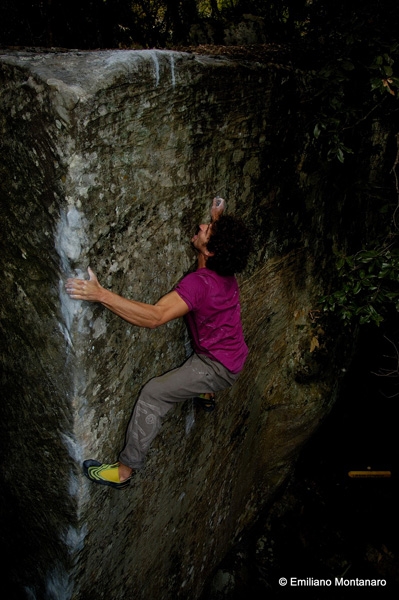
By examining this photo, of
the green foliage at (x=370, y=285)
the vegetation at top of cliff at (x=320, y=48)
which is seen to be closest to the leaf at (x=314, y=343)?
the vegetation at top of cliff at (x=320, y=48)

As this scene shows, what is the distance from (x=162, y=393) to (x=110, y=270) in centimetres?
100

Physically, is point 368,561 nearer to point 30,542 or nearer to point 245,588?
point 245,588

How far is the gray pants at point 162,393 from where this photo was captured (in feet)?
9.80

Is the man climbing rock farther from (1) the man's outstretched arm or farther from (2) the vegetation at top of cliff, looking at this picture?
(2) the vegetation at top of cliff

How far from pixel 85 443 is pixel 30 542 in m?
1.23

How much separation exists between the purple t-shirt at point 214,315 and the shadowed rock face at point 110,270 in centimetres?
26

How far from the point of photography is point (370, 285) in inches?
154

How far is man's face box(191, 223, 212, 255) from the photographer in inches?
118

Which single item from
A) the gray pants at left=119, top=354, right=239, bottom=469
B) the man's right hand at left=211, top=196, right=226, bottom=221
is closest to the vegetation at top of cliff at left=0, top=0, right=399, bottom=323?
the man's right hand at left=211, top=196, right=226, bottom=221

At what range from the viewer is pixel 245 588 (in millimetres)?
5965

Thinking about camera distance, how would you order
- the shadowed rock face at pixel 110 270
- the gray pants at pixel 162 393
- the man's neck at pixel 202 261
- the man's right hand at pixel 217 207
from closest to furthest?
the shadowed rock face at pixel 110 270, the gray pants at pixel 162 393, the man's neck at pixel 202 261, the man's right hand at pixel 217 207

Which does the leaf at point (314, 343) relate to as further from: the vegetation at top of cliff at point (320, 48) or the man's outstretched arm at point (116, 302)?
the man's outstretched arm at point (116, 302)

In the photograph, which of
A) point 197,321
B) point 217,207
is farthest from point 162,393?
point 217,207

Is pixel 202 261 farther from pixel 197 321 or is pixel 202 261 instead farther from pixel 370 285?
pixel 370 285
